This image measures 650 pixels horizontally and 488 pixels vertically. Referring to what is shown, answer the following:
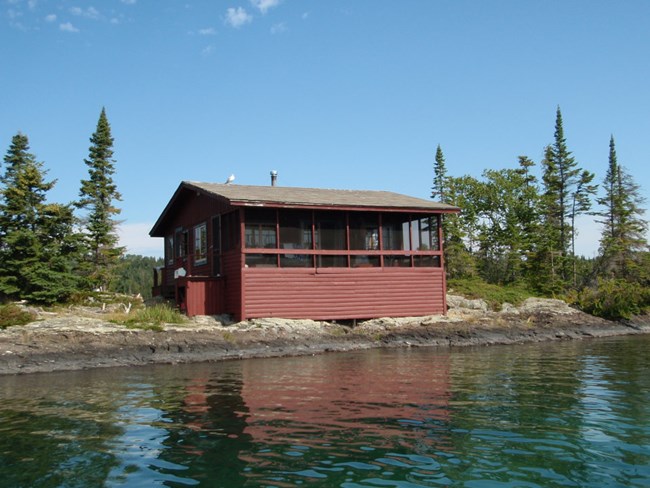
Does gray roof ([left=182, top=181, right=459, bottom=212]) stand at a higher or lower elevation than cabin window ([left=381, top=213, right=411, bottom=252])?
higher

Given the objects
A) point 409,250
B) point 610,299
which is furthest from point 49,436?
point 610,299

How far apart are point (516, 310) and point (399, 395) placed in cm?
1874

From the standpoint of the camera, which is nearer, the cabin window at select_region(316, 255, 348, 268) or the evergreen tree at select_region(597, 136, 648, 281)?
the cabin window at select_region(316, 255, 348, 268)

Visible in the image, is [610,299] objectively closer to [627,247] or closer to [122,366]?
[627,247]

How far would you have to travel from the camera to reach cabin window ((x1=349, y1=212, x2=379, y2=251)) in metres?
24.7

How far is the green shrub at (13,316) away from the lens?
1855 centimetres

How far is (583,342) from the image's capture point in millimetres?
23891

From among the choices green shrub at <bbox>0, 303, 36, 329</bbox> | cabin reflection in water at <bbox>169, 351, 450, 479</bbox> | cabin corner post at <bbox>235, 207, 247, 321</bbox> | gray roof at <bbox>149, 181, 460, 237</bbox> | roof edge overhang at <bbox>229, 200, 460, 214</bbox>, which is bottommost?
cabin reflection in water at <bbox>169, 351, 450, 479</bbox>

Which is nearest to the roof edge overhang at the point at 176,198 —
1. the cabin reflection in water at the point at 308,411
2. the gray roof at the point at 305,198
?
the gray roof at the point at 305,198

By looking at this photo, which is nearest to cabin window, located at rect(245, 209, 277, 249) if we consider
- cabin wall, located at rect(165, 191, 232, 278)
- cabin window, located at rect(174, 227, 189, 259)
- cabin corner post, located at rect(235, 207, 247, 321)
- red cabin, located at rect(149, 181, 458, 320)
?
red cabin, located at rect(149, 181, 458, 320)

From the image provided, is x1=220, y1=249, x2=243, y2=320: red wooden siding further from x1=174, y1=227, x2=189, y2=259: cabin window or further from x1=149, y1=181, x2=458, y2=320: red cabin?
x1=174, y1=227, x2=189, y2=259: cabin window

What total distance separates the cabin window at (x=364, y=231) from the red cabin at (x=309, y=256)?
0.14 feet

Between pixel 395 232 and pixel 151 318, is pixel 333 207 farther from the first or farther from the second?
pixel 151 318

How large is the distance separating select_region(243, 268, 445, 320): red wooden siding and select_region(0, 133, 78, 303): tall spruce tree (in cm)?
740
